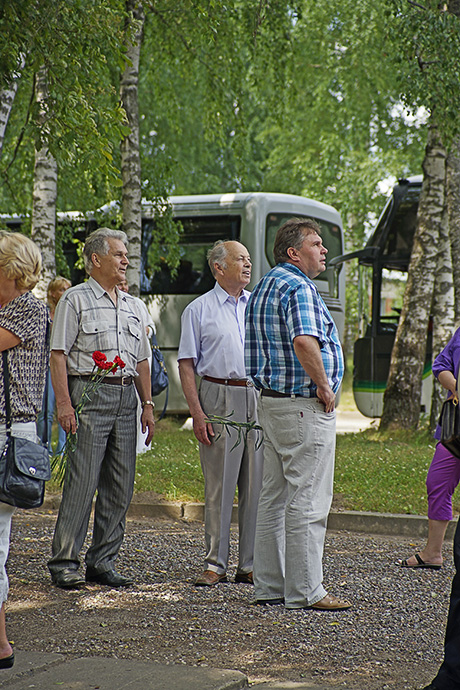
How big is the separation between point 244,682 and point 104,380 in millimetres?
2283

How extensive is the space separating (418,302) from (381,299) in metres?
3.15

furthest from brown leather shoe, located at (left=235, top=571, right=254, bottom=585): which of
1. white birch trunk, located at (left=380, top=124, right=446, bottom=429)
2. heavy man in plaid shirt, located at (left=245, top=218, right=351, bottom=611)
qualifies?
white birch trunk, located at (left=380, top=124, right=446, bottom=429)

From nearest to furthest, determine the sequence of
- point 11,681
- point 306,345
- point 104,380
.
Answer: point 11,681 < point 306,345 < point 104,380

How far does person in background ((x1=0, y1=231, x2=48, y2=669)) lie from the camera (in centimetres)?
389

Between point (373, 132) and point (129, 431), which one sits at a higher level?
point (373, 132)

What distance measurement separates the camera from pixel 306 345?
4.78 meters

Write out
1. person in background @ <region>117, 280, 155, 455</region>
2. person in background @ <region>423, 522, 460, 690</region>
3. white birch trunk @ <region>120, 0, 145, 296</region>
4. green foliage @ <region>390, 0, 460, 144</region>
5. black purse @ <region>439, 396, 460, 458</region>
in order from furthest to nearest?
white birch trunk @ <region>120, 0, 145, 296</region>
green foliage @ <region>390, 0, 460, 144</region>
person in background @ <region>117, 280, 155, 455</region>
black purse @ <region>439, 396, 460, 458</region>
person in background @ <region>423, 522, 460, 690</region>

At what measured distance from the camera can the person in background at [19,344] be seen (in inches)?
153

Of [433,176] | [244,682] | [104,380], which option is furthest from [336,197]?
[244,682]

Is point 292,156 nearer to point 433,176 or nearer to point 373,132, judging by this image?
point 373,132

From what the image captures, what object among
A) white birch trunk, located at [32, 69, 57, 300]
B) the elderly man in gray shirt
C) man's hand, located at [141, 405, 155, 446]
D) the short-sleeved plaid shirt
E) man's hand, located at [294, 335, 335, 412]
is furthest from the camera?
white birch trunk, located at [32, 69, 57, 300]

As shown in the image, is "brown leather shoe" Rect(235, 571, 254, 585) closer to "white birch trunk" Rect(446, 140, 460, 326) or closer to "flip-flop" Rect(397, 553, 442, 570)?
"flip-flop" Rect(397, 553, 442, 570)

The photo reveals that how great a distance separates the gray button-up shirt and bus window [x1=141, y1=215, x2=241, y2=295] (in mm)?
10501

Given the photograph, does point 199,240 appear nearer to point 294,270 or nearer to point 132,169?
point 132,169
